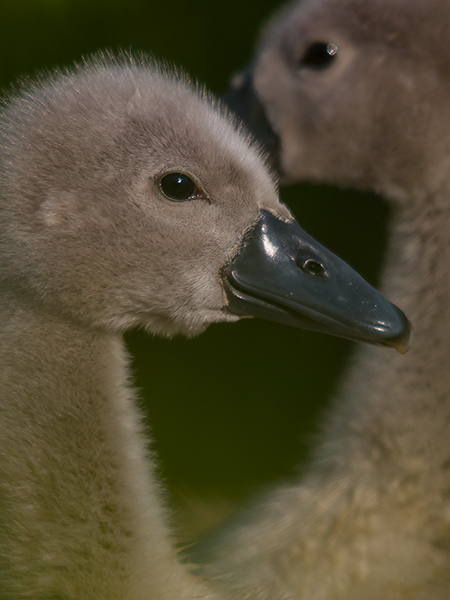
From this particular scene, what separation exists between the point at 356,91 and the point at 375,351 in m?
0.49

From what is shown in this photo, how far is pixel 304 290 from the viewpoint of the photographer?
890 millimetres

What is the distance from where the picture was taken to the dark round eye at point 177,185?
878mm

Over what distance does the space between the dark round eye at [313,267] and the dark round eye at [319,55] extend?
61 cm

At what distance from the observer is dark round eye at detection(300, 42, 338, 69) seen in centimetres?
134

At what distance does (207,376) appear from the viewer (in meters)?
2.36

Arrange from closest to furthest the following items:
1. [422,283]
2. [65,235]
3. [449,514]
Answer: [65,235]
[449,514]
[422,283]

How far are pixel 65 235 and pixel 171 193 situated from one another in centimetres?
14

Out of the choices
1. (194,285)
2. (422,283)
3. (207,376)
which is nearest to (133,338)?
(207,376)

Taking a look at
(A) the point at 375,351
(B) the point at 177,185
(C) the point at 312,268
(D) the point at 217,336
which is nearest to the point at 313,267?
(C) the point at 312,268

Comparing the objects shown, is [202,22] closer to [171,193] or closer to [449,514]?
[171,193]

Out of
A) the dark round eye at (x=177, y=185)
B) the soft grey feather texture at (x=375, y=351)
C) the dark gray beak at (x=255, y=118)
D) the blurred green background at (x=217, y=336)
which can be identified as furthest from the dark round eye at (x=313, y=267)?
the blurred green background at (x=217, y=336)

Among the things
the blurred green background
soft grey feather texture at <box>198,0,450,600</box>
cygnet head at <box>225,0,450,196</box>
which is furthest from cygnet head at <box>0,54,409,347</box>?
the blurred green background

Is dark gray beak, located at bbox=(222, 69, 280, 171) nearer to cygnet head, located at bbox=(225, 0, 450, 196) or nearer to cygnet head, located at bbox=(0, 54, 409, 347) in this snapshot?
cygnet head, located at bbox=(225, 0, 450, 196)

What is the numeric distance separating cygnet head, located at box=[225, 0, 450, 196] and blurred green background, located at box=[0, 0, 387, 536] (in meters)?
Result: 0.74
